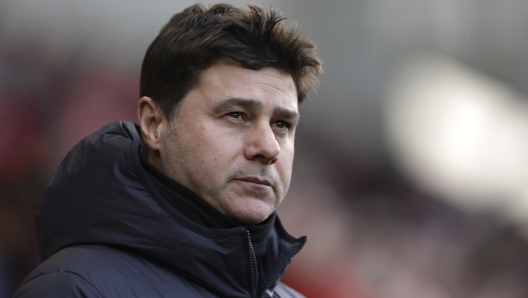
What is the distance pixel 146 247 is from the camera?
1.27 m

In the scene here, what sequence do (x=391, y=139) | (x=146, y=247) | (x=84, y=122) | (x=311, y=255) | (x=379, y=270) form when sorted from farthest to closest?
(x=391, y=139), (x=379, y=270), (x=311, y=255), (x=84, y=122), (x=146, y=247)

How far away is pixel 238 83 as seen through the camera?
1495 millimetres

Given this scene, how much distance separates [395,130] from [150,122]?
2961mm

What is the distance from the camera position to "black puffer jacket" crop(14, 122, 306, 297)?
1234 mm

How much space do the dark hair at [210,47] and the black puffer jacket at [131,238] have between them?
238 millimetres

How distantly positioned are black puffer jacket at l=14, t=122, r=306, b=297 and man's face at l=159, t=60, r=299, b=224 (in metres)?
0.13

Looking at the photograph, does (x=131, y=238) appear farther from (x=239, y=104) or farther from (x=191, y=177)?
(x=239, y=104)

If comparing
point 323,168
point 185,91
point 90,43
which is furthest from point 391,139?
point 185,91

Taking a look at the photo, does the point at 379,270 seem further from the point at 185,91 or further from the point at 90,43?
the point at 185,91

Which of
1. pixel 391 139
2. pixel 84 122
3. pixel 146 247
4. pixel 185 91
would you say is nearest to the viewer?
pixel 146 247

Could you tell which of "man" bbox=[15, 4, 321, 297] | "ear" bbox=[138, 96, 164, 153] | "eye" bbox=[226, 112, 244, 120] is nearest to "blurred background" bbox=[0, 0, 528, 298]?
"ear" bbox=[138, 96, 164, 153]

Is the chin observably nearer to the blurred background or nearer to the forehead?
the forehead

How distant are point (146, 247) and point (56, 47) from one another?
1649mm

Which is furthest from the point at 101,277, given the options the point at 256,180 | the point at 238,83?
the point at 238,83
